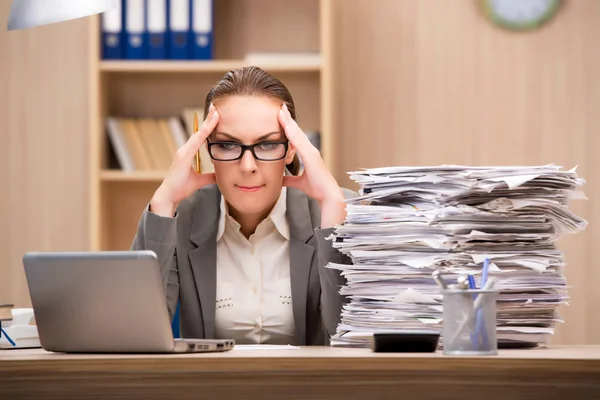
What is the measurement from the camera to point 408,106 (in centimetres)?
367

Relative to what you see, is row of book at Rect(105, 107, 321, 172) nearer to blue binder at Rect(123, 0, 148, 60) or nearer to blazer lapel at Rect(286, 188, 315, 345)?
blue binder at Rect(123, 0, 148, 60)

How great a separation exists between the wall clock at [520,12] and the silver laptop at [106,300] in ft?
8.81

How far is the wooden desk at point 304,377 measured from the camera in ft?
3.67

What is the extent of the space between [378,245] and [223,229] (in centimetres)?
76

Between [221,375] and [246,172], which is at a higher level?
[246,172]

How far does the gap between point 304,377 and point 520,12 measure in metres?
2.85

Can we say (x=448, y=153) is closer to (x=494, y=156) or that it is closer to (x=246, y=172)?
(x=494, y=156)

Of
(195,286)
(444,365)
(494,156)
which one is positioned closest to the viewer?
(444,365)

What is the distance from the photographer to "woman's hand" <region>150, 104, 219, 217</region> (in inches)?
80.2

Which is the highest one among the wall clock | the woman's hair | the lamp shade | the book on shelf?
the wall clock

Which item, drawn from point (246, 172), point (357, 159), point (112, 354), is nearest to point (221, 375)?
point (112, 354)

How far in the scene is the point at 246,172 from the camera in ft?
6.53

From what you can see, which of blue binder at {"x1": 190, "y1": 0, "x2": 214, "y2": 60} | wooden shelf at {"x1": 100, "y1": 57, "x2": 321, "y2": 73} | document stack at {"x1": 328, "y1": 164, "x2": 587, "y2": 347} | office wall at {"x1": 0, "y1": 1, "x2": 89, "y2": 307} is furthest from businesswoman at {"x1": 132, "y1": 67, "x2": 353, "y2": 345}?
office wall at {"x1": 0, "y1": 1, "x2": 89, "y2": 307}

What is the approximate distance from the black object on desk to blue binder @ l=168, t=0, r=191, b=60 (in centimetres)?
235
